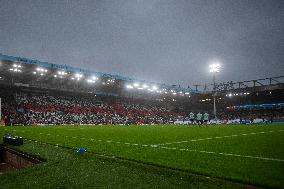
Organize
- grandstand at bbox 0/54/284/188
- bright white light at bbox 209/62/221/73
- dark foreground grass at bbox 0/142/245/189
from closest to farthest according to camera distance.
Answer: dark foreground grass at bbox 0/142/245/189
grandstand at bbox 0/54/284/188
bright white light at bbox 209/62/221/73

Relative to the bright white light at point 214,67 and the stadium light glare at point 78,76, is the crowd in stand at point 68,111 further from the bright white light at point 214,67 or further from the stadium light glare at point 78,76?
the bright white light at point 214,67

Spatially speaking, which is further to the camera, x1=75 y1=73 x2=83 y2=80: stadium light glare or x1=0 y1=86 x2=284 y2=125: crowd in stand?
x1=75 y1=73 x2=83 y2=80: stadium light glare

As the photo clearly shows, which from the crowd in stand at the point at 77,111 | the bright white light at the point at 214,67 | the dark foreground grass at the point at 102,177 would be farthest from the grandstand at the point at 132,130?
the bright white light at the point at 214,67

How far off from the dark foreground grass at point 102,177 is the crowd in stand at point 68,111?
1183 inches

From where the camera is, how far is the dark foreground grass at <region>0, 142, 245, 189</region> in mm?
4227

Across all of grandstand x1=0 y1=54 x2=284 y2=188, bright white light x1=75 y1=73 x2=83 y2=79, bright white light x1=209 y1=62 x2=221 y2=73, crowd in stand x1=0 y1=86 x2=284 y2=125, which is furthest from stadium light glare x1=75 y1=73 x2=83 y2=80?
bright white light x1=209 y1=62 x2=221 y2=73

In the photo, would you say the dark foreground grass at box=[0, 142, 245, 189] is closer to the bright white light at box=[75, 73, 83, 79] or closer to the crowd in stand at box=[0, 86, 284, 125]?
the crowd in stand at box=[0, 86, 284, 125]

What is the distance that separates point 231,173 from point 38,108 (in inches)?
1738

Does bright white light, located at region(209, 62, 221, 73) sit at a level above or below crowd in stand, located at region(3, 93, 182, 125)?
above

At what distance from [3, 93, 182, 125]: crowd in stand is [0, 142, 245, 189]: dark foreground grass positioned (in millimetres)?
30055

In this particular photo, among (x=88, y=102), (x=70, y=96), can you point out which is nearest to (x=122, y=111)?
(x=88, y=102)

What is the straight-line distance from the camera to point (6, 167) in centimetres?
872

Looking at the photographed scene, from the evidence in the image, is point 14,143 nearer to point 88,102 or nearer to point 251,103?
point 88,102

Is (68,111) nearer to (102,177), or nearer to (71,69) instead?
(71,69)
